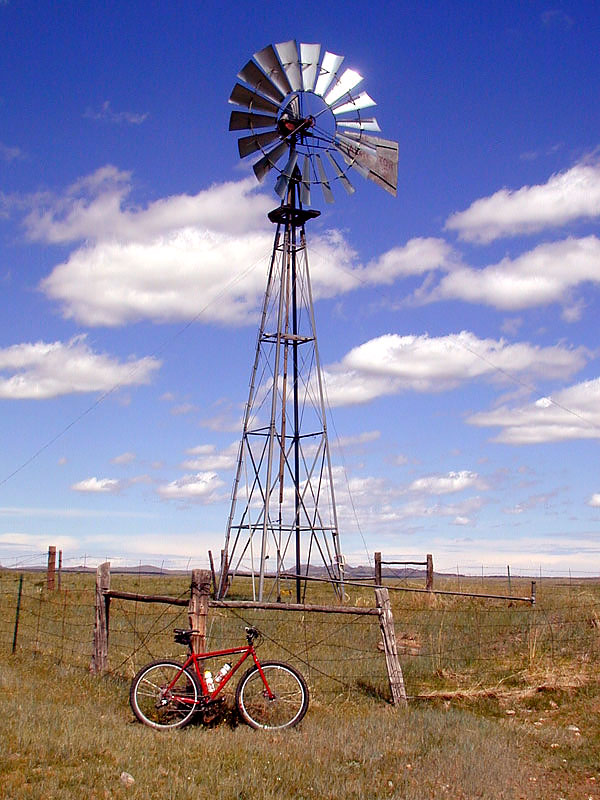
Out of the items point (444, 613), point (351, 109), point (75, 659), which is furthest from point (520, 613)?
point (351, 109)

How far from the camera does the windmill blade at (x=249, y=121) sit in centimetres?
2220

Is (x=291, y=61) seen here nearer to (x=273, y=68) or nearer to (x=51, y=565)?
Result: (x=273, y=68)

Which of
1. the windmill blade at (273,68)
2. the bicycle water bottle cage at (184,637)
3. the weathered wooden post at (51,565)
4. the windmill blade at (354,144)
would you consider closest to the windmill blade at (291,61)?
the windmill blade at (273,68)

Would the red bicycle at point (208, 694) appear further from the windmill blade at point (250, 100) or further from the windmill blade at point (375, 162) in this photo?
the windmill blade at point (250, 100)

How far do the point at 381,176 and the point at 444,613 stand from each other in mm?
11707

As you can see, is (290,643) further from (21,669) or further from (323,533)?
(323,533)

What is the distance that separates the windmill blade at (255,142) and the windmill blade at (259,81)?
0.93 meters

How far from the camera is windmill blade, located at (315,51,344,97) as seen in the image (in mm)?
21875

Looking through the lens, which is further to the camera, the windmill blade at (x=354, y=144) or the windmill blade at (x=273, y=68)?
the windmill blade at (x=354, y=144)

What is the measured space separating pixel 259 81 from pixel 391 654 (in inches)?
624

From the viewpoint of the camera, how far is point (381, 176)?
22.4 metres

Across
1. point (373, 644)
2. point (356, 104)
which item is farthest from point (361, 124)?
point (373, 644)

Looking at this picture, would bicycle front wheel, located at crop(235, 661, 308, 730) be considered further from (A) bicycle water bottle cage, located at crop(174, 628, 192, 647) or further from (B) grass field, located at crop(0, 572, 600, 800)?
(A) bicycle water bottle cage, located at crop(174, 628, 192, 647)

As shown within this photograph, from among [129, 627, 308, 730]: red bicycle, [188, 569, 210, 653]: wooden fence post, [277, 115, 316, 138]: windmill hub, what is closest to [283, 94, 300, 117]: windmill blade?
[277, 115, 316, 138]: windmill hub
